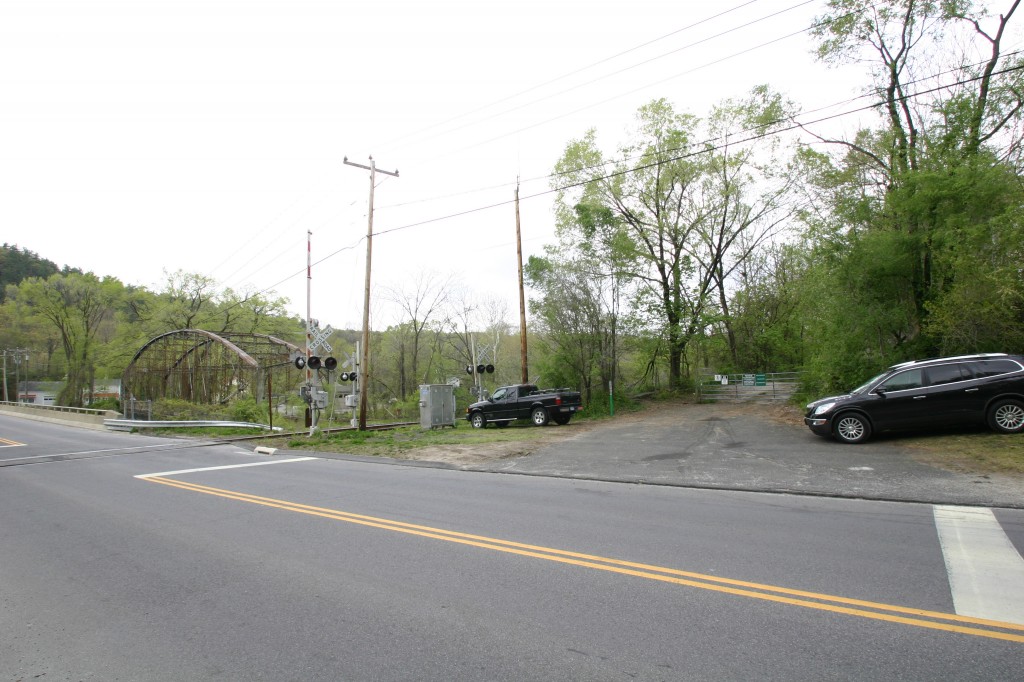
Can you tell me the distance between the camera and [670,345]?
2805 centimetres

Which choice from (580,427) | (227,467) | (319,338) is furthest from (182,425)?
(580,427)

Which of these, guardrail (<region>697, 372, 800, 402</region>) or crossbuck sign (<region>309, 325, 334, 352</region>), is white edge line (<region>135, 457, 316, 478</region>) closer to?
crossbuck sign (<region>309, 325, 334, 352</region>)

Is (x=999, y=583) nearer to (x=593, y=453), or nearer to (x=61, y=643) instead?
(x=61, y=643)

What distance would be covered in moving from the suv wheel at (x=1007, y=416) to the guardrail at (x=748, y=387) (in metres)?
14.8

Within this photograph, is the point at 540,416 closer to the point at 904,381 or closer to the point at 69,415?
the point at 904,381

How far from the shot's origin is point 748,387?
100 ft

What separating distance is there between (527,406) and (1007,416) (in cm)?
1413

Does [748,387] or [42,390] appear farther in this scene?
[42,390]

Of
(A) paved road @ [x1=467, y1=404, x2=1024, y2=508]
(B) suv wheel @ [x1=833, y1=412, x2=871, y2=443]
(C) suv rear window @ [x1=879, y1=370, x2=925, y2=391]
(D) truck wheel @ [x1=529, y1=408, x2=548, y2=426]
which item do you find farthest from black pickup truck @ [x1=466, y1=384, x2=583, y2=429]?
(C) suv rear window @ [x1=879, y1=370, x2=925, y2=391]

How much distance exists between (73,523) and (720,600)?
8.41 metres

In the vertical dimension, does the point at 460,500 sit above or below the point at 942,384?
below

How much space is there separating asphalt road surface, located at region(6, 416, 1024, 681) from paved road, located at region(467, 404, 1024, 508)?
2.65 ft

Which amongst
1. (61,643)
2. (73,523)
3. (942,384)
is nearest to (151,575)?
(61,643)

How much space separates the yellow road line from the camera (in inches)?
144
